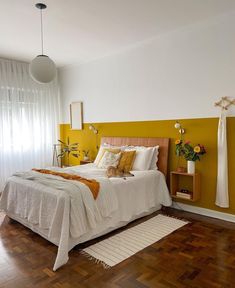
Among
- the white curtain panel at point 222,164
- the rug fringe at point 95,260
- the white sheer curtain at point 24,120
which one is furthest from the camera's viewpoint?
the white sheer curtain at point 24,120

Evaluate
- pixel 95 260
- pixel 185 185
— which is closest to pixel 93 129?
pixel 185 185

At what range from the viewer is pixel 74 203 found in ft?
7.95

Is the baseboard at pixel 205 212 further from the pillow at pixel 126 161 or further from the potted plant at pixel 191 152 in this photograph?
the pillow at pixel 126 161

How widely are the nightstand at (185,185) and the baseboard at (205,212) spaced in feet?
0.67

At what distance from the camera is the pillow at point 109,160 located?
377 centimetres

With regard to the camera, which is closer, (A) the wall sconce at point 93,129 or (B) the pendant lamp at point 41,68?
(B) the pendant lamp at point 41,68

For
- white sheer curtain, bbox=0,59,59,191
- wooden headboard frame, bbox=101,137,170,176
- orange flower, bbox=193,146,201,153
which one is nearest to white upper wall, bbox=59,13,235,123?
wooden headboard frame, bbox=101,137,170,176

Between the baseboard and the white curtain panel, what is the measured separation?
0.19m

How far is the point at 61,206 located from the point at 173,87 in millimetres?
2448

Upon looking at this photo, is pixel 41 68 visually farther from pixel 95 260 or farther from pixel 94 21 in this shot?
pixel 95 260

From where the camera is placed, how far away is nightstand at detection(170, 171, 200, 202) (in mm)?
3352

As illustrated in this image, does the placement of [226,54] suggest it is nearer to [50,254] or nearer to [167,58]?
[167,58]

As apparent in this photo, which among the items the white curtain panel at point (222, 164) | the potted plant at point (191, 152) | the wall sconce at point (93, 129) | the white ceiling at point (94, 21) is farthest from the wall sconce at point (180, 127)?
the wall sconce at point (93, 129)

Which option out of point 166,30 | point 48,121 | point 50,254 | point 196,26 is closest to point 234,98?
point 196,26
